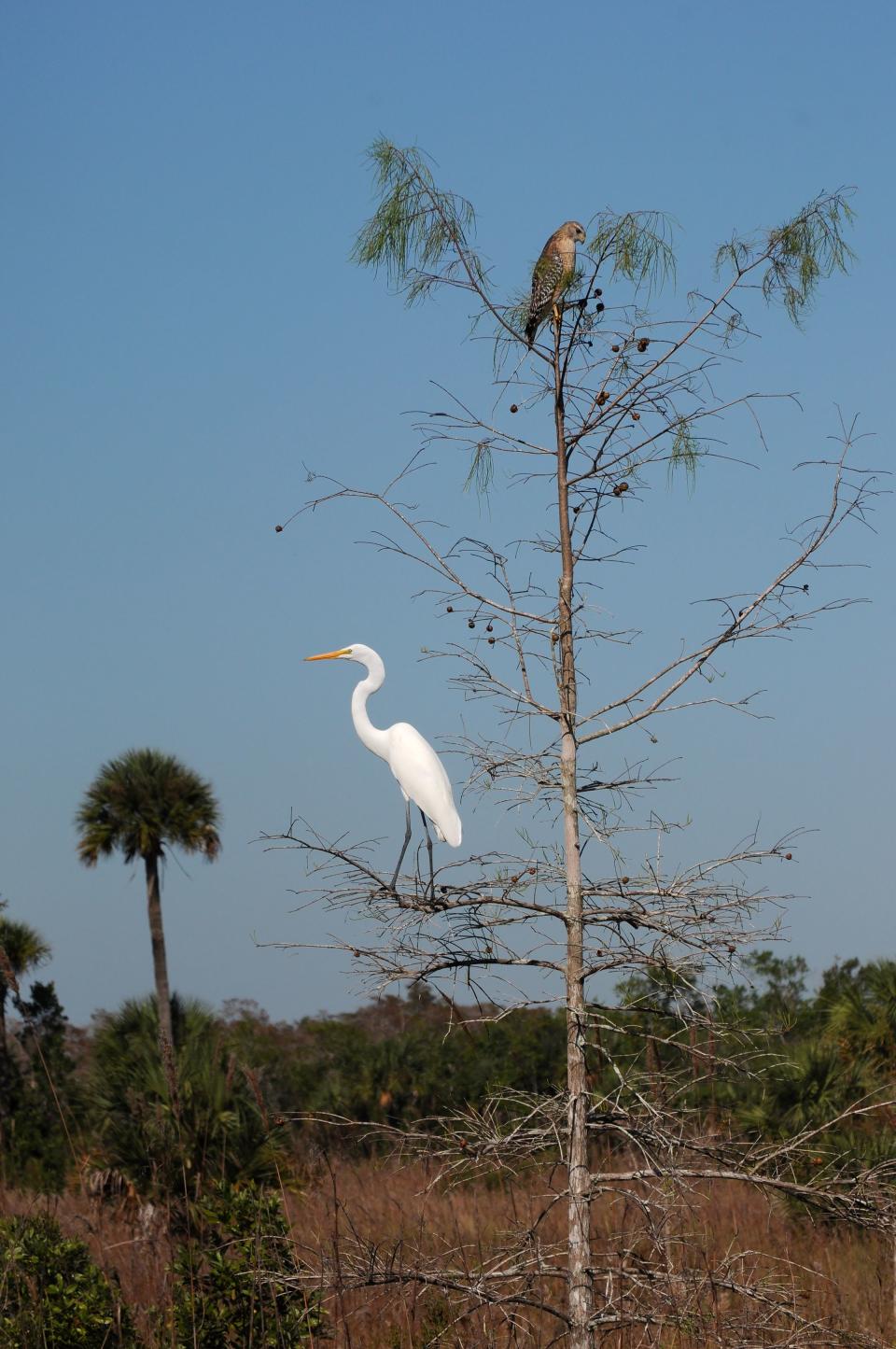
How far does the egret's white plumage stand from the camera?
236 inches

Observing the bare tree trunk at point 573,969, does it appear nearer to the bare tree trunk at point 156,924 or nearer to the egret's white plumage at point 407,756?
the egret's white plumage at point 407,756

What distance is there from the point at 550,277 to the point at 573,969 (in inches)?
94.5

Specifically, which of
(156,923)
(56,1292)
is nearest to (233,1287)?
(56,1292)

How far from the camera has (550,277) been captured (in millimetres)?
5242

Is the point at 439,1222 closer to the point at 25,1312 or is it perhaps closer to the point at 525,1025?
the point at 25,1312

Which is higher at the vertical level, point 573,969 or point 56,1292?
point 573,969

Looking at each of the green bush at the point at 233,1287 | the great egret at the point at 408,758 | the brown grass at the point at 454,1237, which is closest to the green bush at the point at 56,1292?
the brown grass at the point at 454,1237

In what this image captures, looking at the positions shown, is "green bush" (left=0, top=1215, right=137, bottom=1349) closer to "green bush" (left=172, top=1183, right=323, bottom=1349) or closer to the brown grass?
the brown grass

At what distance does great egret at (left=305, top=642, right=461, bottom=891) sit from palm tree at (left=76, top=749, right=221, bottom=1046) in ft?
72.7

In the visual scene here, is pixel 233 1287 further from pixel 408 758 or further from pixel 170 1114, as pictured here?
pixel 170 1114

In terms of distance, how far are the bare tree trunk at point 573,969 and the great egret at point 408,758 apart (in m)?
1.17

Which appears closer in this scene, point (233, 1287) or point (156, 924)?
point (233, 1287)

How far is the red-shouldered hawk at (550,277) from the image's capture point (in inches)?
206

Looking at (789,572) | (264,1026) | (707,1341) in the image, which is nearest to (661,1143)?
(707,1341)
